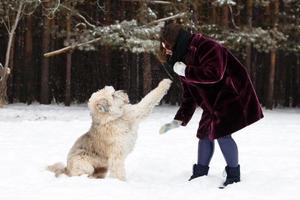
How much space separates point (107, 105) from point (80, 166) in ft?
2.33

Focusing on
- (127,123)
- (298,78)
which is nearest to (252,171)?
(127,123)

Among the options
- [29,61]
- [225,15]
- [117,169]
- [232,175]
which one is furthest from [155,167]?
[29,61]

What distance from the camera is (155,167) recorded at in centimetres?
638

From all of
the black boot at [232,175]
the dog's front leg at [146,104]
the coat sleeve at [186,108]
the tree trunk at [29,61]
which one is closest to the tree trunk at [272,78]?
the tree trunk at [29,61]

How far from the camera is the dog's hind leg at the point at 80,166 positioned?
548 cm

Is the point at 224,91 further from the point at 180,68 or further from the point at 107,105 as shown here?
the point at 107,105

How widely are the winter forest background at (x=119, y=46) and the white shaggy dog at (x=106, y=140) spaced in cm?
889

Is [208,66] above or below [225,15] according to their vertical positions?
below

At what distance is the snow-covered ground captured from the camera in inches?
192

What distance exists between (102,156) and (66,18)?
34.6 feet

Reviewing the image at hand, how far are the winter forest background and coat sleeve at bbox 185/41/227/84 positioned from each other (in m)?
9.51

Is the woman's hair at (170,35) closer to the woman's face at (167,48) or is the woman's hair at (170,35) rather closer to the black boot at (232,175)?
the woman's face at (167,48)

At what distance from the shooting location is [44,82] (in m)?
16.7

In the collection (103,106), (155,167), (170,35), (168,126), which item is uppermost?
(170,35)
